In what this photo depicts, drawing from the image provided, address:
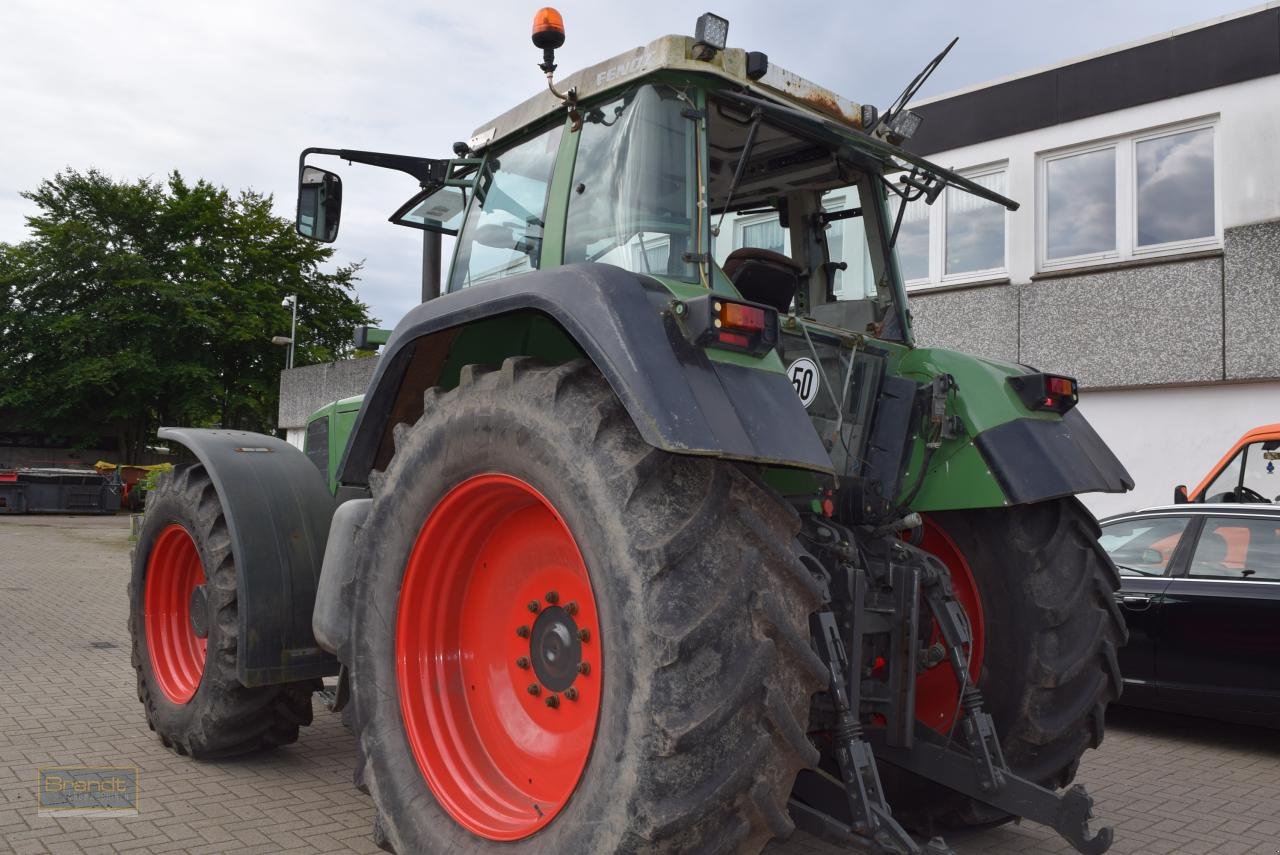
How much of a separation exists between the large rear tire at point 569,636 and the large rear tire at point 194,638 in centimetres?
147

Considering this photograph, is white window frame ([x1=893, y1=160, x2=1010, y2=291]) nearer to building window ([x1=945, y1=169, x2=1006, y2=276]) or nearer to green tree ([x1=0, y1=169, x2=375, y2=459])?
building window ([x1=945, y1=169, x2=1006, y2=276])

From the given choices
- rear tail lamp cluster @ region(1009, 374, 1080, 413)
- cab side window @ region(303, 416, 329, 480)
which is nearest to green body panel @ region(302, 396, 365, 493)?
cab side window @ region(303, 416, 329, 480)

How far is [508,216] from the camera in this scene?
12.6ft

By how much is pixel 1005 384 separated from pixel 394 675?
238cm

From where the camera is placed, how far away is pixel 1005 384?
3781 millimetres

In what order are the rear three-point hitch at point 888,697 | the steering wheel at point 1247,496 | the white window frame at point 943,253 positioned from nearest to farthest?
the rear three-point hitch at point 888,697
the steering wheel at point 1247,496
the white window frame at point 943,253

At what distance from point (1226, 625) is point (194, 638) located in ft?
18.5

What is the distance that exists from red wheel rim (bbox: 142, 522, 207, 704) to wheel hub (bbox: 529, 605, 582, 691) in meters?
2.59

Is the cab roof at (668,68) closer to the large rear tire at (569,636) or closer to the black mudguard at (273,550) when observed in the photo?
the large rear tire at (569,636)

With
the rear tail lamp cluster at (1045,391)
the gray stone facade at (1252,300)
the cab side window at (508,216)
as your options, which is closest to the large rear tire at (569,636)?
the cab side window at (508,216)

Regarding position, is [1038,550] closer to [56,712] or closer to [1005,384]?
[1005,384]

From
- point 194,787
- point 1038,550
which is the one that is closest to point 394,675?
point 194,787

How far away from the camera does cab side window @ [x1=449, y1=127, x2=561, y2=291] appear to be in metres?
3.62

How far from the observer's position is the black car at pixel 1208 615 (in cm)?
575
